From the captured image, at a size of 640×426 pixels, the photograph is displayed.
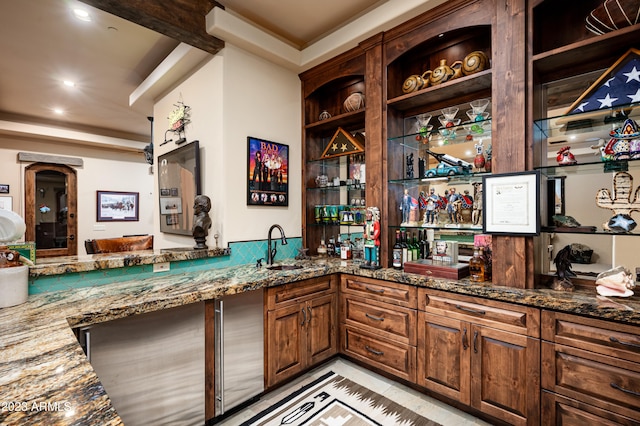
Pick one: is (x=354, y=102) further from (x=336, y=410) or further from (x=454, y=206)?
(x=336, y=410)

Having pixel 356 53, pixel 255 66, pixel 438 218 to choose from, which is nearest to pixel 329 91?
pixel 356 53

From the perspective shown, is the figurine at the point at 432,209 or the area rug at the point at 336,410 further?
the figurine at the point at 432,209

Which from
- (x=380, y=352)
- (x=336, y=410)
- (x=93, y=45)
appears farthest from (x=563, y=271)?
→ (x=93, y=45)

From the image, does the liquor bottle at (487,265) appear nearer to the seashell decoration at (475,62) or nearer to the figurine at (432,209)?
the figurine at (432,209)

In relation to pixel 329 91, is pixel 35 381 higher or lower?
lower

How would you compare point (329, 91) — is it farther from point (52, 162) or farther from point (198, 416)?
point (52, 162)

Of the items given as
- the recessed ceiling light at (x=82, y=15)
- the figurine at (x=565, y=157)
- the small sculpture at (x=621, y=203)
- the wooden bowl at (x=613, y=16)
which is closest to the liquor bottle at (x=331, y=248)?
the figurine at (x=565, y=157)

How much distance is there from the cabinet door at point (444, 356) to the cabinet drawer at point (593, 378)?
1.49ft

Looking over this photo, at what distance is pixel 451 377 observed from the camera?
82.2 inches

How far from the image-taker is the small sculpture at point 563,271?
6.23ft

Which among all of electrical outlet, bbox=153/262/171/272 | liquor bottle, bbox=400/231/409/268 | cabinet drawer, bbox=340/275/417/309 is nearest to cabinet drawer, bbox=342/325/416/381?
cabinet drawer, bbox=340/275/417/309

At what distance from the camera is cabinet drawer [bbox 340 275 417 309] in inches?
91.8

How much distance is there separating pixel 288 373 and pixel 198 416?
73cm

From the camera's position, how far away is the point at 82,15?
270cm
